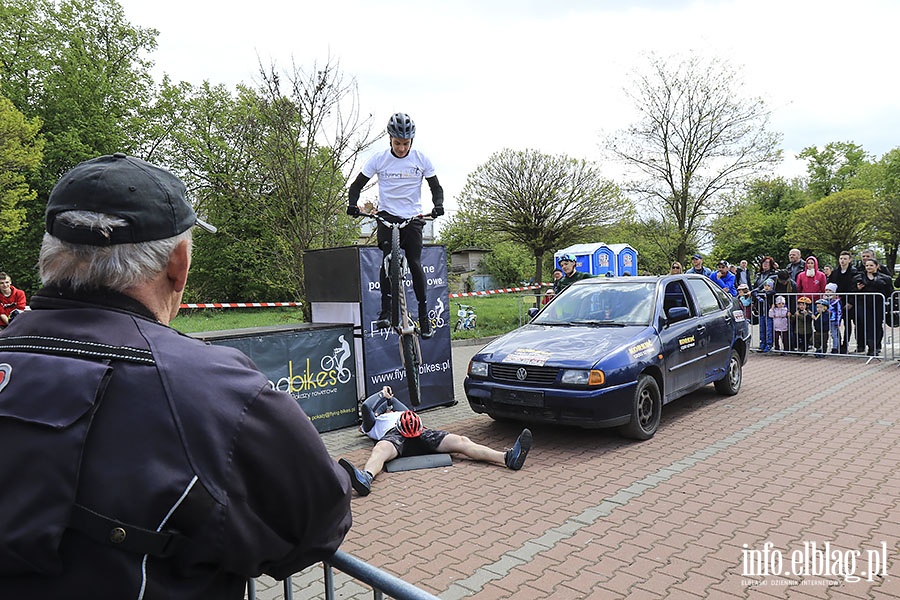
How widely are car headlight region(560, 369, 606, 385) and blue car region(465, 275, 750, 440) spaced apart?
1 centimetres

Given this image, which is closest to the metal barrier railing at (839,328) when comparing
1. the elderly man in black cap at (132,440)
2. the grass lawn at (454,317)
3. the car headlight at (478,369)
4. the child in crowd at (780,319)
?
the child in crowd at (780,319)

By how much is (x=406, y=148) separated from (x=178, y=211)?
5.12m

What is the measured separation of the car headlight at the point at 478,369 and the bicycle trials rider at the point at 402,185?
1392 mm

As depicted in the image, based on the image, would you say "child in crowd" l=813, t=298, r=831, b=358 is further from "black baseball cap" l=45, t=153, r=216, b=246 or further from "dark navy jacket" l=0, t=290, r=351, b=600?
"black baseball cap" l=45, t=153, r=216, b=246

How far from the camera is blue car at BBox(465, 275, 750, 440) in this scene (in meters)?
6.29

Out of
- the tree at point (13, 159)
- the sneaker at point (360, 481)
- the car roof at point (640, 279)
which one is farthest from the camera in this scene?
the tree at point (13, 159)

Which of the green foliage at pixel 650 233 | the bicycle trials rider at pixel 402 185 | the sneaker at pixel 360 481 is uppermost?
the green foliage at pixel 650 233

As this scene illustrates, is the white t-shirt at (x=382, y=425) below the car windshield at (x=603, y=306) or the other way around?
below

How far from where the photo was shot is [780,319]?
43.2 ft

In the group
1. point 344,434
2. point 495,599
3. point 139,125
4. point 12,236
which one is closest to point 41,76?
point 139,125

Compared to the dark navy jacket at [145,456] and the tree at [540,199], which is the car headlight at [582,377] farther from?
the tree at [540,199]

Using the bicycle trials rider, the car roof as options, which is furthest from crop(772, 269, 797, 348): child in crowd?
the bicycle trials rider

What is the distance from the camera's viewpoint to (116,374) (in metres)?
1.15

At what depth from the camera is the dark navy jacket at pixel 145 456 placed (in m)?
1.07
